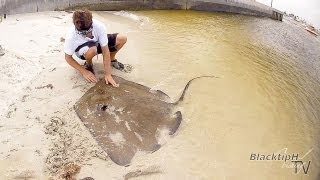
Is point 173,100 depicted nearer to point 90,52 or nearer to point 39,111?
point 90,52

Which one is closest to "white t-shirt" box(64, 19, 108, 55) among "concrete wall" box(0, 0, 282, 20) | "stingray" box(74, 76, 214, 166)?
"stingray" box(74, 76, 214, 166)

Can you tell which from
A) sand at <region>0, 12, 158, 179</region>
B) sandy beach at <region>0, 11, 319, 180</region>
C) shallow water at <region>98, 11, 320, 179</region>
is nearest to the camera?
sand at <region>0, 12, 158, 179</region>

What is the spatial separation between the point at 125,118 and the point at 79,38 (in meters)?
1.40

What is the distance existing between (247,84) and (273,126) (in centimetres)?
117

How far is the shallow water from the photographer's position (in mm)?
4086

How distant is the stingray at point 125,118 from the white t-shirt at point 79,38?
59cm

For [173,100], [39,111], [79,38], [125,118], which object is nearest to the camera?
[125,118]

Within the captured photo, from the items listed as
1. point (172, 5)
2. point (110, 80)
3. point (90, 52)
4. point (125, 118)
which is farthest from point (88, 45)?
point (172, 5)

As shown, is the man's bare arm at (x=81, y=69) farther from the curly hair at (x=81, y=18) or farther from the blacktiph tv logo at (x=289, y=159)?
the blacktiph tv logo at (x=289, y=159)

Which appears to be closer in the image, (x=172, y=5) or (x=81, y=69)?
(x=81, y=69)

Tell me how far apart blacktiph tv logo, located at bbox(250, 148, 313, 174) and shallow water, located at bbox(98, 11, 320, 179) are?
0.11 feet

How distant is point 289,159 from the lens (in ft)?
14.0

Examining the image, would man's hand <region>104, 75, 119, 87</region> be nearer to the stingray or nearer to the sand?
the stingray

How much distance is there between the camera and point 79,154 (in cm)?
384
